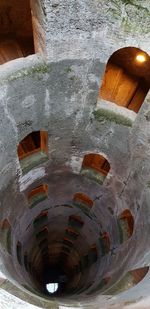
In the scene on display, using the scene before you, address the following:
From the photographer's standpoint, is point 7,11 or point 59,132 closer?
point 59,132

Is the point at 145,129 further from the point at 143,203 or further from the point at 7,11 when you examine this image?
the point at 7,11

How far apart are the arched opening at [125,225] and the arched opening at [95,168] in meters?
1.18

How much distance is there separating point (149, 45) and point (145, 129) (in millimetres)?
1838

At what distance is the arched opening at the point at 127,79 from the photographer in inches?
327

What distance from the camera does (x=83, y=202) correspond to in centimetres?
1090

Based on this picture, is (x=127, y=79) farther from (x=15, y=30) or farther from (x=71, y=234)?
(x=71, y=234)

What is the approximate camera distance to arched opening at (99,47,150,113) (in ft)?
27.2

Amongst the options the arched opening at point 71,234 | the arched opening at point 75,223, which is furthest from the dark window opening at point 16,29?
the arched opening at point 71,234

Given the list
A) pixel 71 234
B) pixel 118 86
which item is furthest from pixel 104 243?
pixel 118 86

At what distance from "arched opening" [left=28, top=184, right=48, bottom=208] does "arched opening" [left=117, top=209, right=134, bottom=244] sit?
87.2 inches

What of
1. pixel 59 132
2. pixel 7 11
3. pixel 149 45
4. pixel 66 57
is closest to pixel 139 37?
pixel 149 45

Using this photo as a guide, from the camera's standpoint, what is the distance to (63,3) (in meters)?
5.72

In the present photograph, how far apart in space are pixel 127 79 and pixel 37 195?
4017 mm

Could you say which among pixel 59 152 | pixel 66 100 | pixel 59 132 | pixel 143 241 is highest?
pixel 66 100
